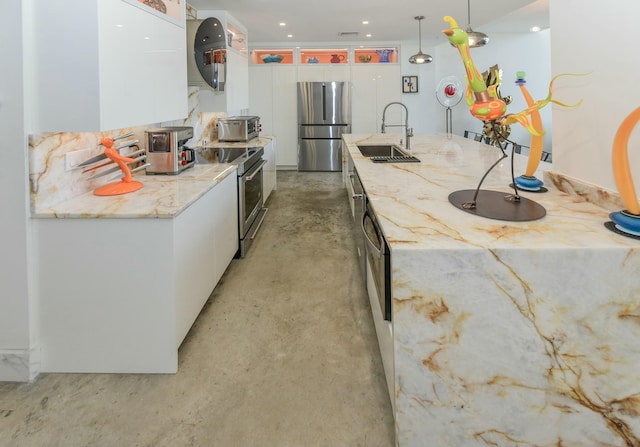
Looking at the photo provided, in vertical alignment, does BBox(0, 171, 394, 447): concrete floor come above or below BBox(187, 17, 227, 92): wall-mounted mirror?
below

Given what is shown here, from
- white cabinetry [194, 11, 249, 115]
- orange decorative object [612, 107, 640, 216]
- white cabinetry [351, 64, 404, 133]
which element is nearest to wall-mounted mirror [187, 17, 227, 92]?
white cabinetry [194, 11, 249, 115]

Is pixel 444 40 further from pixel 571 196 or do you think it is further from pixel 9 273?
pixel 9 273

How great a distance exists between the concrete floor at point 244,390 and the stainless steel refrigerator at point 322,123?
18.0ft

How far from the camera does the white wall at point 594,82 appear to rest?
144 cm

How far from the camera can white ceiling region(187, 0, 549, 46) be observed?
4.95 metres

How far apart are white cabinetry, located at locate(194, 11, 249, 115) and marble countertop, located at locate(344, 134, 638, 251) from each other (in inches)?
109

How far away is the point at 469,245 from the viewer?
1.26m

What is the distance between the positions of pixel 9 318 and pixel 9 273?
21 centimetres

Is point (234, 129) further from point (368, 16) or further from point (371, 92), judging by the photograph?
point (371, 92)

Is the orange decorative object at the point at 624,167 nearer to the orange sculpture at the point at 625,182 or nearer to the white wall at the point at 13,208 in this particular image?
the orange sculpture at the point at 625,182

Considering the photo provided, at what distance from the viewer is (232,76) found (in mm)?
5012

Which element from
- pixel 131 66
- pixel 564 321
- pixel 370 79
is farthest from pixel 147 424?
pixel 370 79

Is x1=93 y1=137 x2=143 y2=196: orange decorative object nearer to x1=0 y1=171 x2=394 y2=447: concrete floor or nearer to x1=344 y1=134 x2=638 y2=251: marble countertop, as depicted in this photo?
x1=0 y1=171 x2=394 y2=447: concrete floor

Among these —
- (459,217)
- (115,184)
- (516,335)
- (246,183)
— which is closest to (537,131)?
(459,217)
